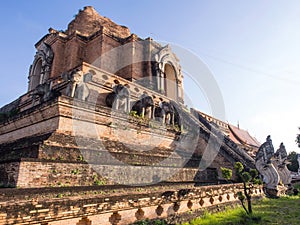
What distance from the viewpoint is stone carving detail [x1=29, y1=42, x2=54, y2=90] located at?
61.5 feet

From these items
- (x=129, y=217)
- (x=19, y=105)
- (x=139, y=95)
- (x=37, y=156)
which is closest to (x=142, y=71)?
(x=139, y=95)

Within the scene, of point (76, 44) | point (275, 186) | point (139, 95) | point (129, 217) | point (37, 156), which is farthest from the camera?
point (76, 44)

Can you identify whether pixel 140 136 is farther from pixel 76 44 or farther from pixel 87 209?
pixel 76 44

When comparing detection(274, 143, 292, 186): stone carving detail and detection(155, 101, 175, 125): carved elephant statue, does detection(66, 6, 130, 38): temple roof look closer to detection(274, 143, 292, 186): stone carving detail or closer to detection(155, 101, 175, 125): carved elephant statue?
detection(155, 101, 175, 125): carved elephant statue

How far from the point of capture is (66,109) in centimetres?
812

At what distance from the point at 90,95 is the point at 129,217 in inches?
345

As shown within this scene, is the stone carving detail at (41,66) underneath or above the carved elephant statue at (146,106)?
above

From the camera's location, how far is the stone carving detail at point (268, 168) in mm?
9961

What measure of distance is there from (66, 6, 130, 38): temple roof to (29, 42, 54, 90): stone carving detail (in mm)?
3175

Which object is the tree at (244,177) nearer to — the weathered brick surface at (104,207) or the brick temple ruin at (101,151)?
the brick temple ruin at (101,151)

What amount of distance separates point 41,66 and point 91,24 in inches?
230

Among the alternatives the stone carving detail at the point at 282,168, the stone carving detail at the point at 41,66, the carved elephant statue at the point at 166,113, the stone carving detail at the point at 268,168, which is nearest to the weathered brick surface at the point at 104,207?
the stone carving detail at the point at 268,168

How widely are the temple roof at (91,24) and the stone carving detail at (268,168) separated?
51.1 feet

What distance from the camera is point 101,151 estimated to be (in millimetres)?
7148
